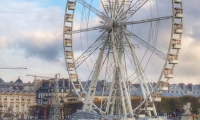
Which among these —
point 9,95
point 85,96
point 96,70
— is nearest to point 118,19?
point 96,70

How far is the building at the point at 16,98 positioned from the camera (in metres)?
152

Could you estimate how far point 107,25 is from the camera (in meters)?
44.2

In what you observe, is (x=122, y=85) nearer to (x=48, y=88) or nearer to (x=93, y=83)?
(x=93, y=83)

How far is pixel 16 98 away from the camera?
155 metres

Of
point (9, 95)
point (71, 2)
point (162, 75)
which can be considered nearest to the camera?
point (162, 75)

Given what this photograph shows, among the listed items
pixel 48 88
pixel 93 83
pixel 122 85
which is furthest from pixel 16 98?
pixel 122 85

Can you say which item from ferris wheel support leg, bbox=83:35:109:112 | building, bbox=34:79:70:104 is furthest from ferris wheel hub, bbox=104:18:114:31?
building, bbox=34:79:70:104

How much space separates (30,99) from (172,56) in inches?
4643

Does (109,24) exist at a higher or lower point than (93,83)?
higher

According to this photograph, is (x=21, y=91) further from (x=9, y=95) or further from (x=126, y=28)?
(x=126, y=28)

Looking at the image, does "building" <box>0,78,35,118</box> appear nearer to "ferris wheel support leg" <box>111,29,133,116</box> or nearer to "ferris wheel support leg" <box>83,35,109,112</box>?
"ferris wheel support leg" <box>83,35,109,112</box>

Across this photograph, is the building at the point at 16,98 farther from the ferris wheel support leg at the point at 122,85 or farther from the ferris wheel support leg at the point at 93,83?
the ferris wheel support leg at the point at 122,85

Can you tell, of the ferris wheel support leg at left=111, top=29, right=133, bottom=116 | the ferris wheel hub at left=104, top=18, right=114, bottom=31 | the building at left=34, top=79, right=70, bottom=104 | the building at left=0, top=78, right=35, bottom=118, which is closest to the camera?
the ferris wheel support leg at left=111, top=29, right=133, bottom=116

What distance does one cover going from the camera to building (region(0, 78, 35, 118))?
500 feet
